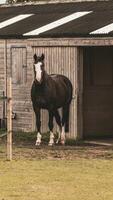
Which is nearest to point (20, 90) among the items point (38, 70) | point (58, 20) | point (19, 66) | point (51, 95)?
point (19, 66)

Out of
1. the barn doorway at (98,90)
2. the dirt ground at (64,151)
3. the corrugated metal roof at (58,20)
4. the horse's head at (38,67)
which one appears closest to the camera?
the dirt ground at (64,151)

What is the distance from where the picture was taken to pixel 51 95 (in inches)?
882

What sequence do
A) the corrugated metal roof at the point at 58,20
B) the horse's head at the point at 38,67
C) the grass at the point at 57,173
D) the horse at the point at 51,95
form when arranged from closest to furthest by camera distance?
the grass at the point at 57,173 → the horse's head at the point at 38,67 → the horse at the point at 51,95 → the corrugated metal roof at the point at 58,20

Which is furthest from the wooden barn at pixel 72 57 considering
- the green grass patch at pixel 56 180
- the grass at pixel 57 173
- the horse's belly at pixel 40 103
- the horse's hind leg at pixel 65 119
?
the green grass patch at pixel 56 180

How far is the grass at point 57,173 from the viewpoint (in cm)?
1338

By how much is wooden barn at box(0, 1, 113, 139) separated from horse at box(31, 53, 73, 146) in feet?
1.21

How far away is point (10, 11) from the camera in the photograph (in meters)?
30.5

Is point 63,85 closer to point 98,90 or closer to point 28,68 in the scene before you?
point 98,90

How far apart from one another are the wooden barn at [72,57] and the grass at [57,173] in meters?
2.54

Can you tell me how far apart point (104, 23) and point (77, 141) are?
3.28 metres

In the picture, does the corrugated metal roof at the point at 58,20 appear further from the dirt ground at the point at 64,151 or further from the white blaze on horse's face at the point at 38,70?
the dirt ground at the point at 64,151

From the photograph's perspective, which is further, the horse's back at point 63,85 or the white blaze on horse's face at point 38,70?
the horse's back at point 63,85

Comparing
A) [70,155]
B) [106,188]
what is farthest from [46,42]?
[106,188]

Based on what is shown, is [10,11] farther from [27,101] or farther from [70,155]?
[70,155]
